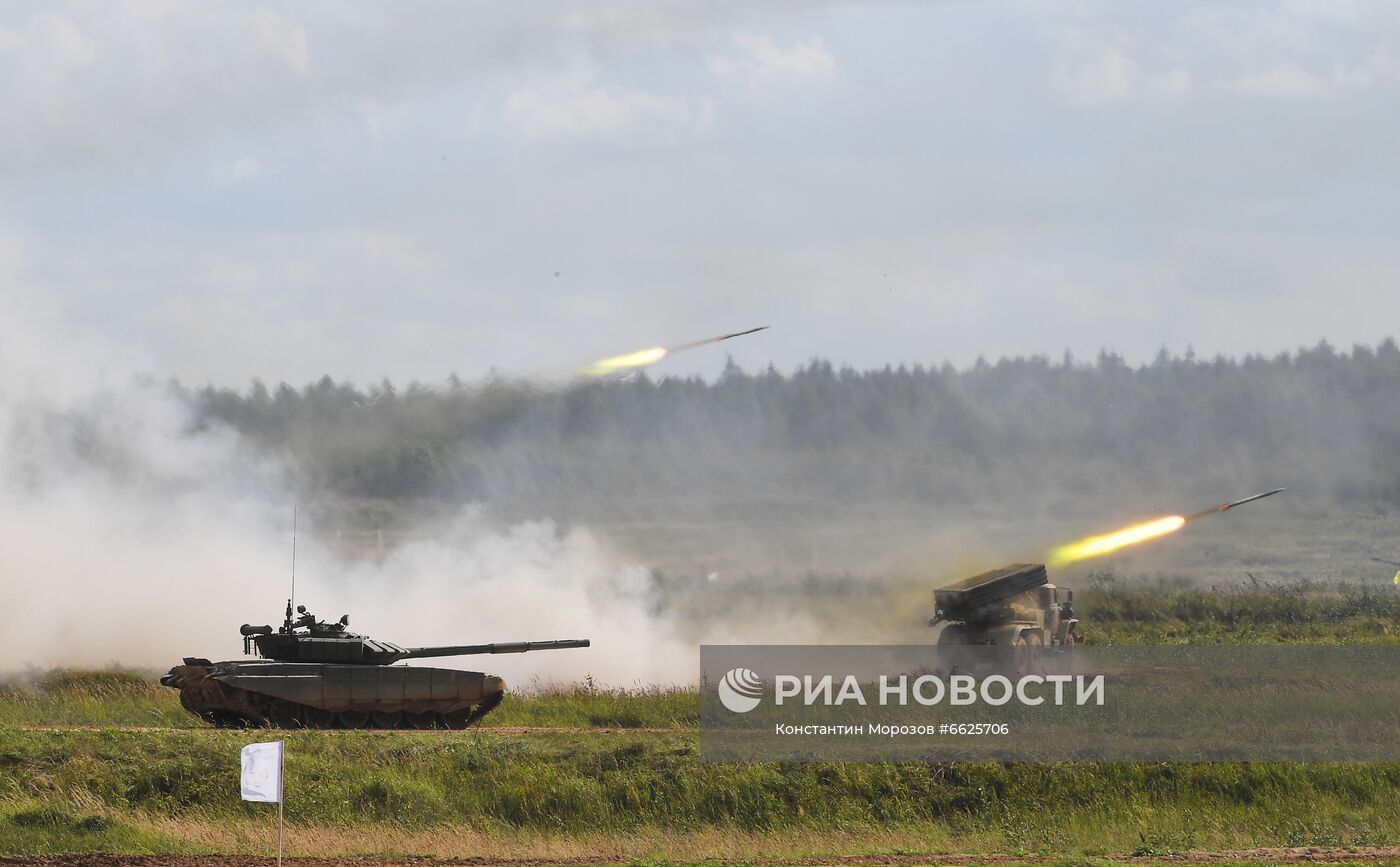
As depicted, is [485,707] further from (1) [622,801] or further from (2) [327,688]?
(1) [622,801]

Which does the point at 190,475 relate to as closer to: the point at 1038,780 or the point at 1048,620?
the point at 1048,620

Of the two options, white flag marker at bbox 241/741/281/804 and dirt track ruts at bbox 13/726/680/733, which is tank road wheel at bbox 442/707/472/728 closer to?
dirt track ruts at bbox 13/726/680/733

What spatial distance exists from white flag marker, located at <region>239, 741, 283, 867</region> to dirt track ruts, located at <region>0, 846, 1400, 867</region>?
344cm

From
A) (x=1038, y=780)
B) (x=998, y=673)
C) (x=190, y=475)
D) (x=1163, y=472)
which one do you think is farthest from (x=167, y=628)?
(x=1163, y=472)

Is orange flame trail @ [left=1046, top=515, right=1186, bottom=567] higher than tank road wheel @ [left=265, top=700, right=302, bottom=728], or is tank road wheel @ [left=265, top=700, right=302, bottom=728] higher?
orange flame trail @ [left=1046, top=515, right=1186, bottom=567]

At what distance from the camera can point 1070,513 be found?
63031 mm

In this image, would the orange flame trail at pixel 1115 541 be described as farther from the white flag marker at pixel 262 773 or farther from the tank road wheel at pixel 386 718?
the white flag marker at pixel 262 773

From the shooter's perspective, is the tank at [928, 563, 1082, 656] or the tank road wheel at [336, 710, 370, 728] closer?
the tank road wheel at [336, 710, 370, 728]

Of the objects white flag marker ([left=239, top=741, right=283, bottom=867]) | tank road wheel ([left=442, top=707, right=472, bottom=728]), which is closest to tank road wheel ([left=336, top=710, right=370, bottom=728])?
tank road wheel ([left=442, top=707, right=472, bottom=728])

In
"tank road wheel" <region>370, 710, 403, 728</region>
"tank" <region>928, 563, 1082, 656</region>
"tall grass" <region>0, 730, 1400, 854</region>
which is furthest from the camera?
"tank" <region>928, 563, 1082, 656</region>

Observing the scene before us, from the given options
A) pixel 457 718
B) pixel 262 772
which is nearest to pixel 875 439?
pixel 457 718

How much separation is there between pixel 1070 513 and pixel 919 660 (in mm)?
20512

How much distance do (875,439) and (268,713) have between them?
37.3 meters

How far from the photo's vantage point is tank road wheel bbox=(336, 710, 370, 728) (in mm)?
35812
